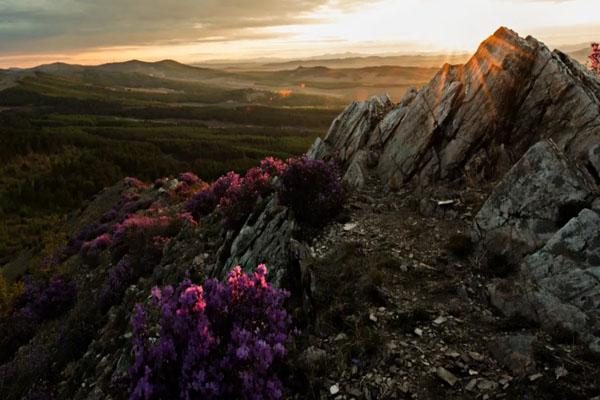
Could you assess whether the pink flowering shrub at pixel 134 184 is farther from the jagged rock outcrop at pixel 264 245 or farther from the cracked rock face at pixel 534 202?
the cracked rock face at pixel 534 202

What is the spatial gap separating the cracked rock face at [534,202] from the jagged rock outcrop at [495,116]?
1.86 m

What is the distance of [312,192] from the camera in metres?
11.9

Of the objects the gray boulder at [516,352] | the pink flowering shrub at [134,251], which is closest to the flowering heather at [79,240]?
the pink flowering shrub at [134,251]

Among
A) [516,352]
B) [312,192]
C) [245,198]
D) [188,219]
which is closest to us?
[516,352]

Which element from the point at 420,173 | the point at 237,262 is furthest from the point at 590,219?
the point at 237,262

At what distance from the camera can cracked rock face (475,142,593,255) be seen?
317 inches

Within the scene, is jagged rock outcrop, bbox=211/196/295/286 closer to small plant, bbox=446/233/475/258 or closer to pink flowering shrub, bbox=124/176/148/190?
small plant, bbox=446/233/475/258

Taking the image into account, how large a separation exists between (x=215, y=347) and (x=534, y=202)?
23.2 feet

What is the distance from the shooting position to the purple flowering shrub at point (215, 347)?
4.95 metres

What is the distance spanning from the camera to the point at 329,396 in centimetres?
599

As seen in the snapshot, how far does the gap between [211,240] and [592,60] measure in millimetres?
16035

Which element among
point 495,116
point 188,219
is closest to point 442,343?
point 495,116

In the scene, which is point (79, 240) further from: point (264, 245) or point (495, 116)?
point (495, 116)

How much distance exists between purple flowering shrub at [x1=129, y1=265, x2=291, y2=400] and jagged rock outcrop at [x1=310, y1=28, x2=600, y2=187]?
819 cm
